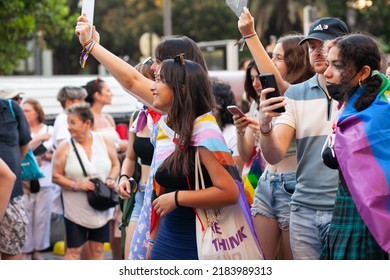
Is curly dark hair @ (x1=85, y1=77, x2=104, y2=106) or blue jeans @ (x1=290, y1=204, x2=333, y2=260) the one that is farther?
curly dark hair @ (x1=85, y1=77, x2=104, y2=106)

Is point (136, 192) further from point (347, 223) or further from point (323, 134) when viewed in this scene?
point (347, 223)

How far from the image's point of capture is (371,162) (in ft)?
13.6

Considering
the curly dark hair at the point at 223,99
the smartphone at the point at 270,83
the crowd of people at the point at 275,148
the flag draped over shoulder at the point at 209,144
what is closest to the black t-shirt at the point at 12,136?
the crowd of people at the point at 275,148

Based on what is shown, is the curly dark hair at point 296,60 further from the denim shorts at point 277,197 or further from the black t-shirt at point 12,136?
the black t-shirt at point 12,136

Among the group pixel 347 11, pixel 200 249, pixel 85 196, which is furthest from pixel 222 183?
pixel 347 11

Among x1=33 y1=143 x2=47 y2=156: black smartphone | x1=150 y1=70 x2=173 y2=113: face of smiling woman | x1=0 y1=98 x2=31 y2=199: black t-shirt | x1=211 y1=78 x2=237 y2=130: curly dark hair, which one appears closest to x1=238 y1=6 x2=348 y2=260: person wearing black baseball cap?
x1=150 y1=70 x2=173 y2=113: face of smiling woman

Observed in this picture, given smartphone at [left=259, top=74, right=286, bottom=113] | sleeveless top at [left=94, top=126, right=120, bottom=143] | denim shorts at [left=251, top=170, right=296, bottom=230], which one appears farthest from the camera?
sleeveless top at [left=94, top=126, right=120, bottom=143]

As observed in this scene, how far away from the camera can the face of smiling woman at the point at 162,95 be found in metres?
4.86

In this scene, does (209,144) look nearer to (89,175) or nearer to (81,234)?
(81,234)

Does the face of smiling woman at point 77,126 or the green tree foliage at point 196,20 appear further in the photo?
the green tree foliage at point 196,20

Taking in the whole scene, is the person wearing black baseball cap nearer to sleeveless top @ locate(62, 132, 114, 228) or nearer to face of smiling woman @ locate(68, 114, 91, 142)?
sleeveless top @ locate(62, 132, 114, 228)

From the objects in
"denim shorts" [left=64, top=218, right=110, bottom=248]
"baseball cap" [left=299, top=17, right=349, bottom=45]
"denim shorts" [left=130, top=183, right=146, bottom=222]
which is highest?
"baseball cap" [left=299, top=17, right=349, bottom=45]

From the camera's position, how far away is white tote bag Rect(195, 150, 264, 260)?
4.68m

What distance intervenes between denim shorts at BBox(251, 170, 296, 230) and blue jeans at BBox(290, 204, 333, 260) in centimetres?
43
